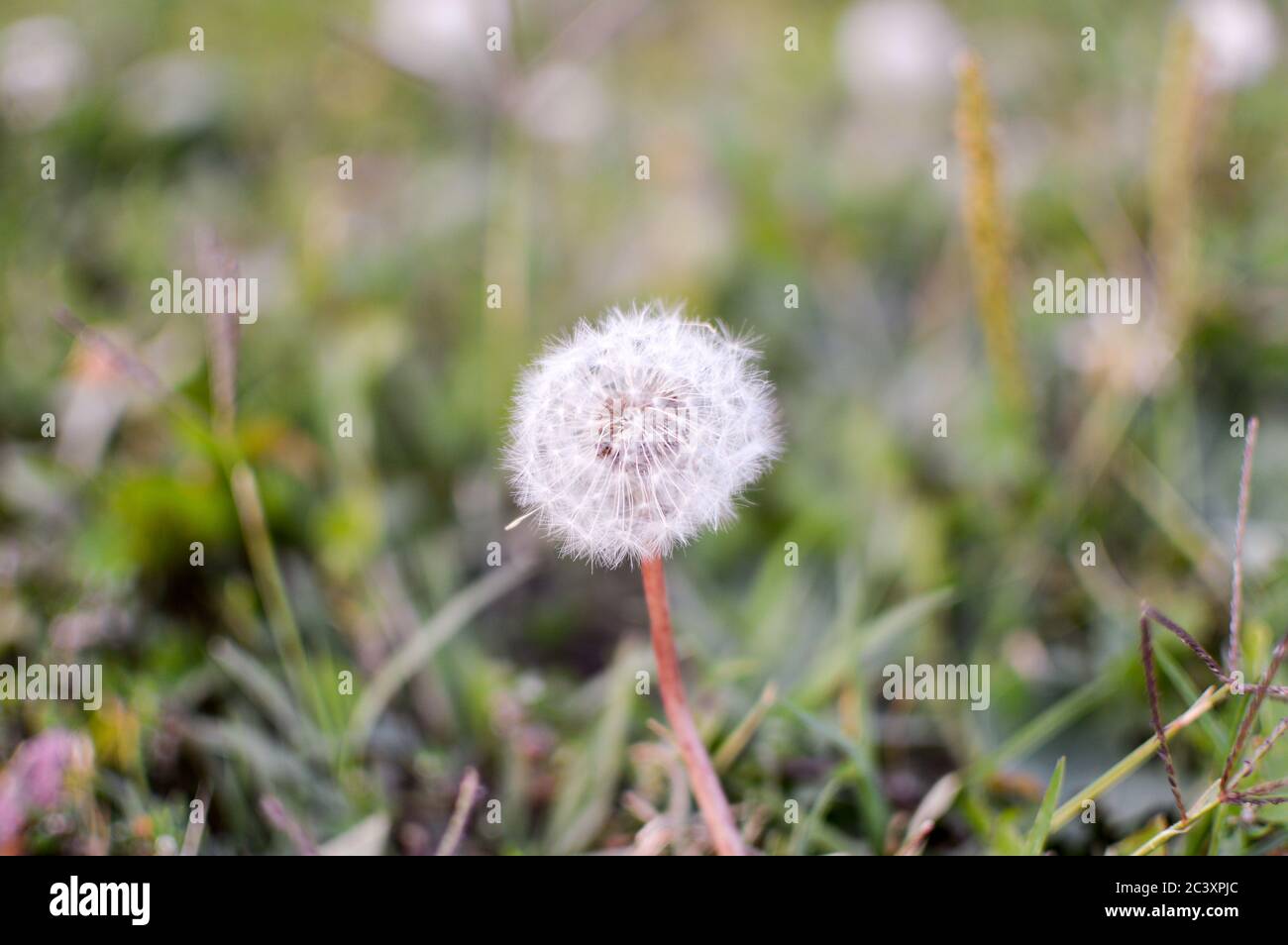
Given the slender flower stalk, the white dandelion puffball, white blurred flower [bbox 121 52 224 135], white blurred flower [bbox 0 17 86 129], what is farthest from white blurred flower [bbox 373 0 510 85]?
the white dandelion puffball

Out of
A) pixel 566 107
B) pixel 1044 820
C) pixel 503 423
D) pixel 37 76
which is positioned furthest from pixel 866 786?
pixel 37 76

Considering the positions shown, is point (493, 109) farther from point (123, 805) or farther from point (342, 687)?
point (123, 805)

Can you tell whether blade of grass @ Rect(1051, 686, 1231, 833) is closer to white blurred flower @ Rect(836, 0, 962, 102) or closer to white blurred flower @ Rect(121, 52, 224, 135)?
white blurred flower @ Rect(836, 0, 962, 102)

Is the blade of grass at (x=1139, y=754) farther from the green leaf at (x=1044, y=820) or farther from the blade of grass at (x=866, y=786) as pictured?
the blade of grass at (x=866, y=786)

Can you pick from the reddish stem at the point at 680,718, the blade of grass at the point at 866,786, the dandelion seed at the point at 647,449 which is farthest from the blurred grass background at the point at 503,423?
the dandelion seed at the point at 647,449

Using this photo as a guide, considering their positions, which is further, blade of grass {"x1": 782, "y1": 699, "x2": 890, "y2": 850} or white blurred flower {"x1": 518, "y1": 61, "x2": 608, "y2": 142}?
white blurred flower {"x1": 518, "y1": 61, "x2": 608, "y2": 142}

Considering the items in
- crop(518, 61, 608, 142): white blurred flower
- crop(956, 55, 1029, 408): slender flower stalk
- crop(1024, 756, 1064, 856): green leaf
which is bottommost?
crop(1024, 756, 1064, 856): green leaf
